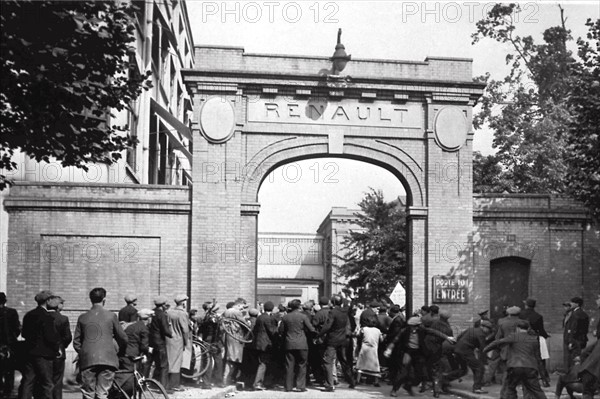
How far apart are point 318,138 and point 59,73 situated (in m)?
10.7

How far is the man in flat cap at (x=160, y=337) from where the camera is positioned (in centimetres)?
1559

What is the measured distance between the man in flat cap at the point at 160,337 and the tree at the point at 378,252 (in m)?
23.5

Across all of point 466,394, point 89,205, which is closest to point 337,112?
point 89,205

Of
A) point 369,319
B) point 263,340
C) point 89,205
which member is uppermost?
point 89,205

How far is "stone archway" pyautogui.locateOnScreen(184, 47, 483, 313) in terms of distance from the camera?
22.4 metres

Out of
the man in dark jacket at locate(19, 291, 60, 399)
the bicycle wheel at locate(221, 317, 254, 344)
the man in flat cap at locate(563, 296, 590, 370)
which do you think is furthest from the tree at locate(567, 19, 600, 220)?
the man in dark jacket at locate(19, 291, 60, 399)

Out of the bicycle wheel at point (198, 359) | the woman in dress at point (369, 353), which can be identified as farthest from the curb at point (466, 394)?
the bicycle wheel at point (198, 359)

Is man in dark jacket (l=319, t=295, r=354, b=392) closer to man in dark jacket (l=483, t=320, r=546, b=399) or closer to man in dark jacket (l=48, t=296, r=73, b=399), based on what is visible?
man in dark jacket (l=483, t=320, r=546, b=399)

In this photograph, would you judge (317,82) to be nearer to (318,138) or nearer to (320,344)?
(318,138)

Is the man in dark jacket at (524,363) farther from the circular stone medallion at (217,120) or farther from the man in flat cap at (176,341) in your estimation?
the circular stone medallion at (217,120)

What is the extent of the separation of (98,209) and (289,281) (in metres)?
44.5

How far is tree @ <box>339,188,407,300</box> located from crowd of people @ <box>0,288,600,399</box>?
18.8m

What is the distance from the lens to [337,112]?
2300 cm

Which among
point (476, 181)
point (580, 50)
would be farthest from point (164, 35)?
point (580, 50)
